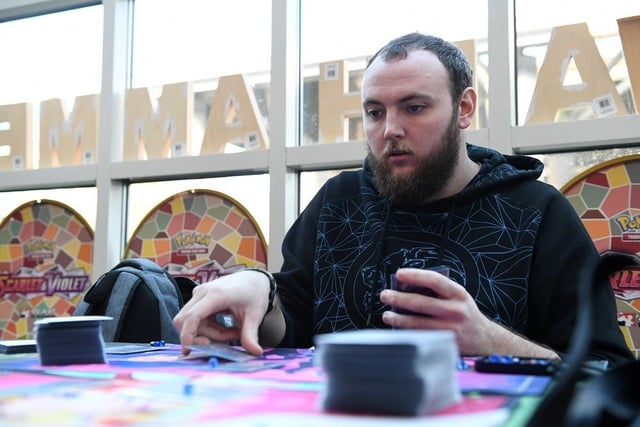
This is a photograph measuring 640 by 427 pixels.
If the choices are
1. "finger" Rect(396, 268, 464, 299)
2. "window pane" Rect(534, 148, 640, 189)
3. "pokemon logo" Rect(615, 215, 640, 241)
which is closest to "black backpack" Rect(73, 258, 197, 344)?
"finger" Rect(396, 268, 464, 299)

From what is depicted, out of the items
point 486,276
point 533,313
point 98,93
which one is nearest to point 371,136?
point 486,276

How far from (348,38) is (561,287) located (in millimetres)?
2246

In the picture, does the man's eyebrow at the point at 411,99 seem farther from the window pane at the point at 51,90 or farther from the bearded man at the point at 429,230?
the window pane at the point at 51,90

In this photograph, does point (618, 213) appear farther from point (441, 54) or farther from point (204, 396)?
point (204, 396)

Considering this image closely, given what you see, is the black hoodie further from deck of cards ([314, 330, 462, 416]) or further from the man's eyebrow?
deck of cards ([314, 330, 462, 416])

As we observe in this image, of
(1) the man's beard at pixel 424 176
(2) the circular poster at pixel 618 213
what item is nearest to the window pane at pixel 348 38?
(2) the circular poster at pixel 618 213

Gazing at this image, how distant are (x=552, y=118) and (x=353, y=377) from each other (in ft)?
8.28

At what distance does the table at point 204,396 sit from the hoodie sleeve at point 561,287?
0.62 meters

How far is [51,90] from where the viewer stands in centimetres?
416

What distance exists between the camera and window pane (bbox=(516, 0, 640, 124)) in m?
2.80

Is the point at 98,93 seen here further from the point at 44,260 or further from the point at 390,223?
the point at 390,223

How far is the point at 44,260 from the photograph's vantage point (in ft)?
13.1

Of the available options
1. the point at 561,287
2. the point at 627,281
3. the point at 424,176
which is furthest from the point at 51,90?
the point at 561,287

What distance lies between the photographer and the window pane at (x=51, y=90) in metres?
3.98
